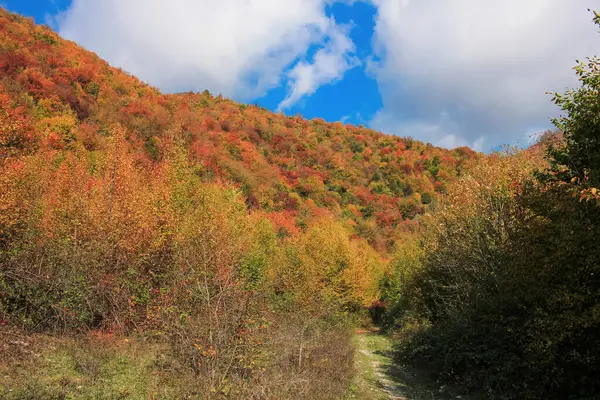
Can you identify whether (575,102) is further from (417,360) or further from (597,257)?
(417,360)

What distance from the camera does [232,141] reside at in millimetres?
71625

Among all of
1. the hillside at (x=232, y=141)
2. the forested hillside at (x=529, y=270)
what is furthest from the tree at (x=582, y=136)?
the hillside at (x=232, y=141)

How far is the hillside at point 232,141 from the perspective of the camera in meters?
42.9

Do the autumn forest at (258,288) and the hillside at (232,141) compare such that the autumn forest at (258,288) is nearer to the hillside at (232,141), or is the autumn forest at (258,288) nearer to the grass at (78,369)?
the grass at (78,369)

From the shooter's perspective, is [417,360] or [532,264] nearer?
[532,264]

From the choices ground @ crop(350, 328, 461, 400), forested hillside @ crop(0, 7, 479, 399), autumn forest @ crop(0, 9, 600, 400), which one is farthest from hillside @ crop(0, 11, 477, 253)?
ground @ crop(350, 328, 461, 400)

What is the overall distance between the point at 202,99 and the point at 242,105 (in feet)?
36.3

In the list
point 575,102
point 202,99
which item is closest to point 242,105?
point 202,99

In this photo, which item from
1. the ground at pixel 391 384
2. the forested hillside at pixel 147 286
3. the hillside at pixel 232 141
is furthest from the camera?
the hillside at pixel 232 141

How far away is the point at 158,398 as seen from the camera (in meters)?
9.10

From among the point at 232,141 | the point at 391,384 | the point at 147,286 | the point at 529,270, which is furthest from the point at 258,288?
the point at 232,141

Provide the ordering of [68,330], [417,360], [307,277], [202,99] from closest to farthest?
1. [68,330]
2. [417,360]
3. [307,277]
4. [202,99]

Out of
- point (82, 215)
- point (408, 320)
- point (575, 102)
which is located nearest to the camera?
point (575, 102)

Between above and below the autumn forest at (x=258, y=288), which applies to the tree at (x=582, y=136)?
above
